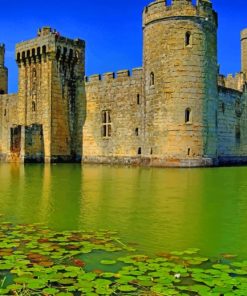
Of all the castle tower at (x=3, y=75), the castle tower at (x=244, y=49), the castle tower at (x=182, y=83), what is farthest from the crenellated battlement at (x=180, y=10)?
the castle tower at (x=3, y=75)

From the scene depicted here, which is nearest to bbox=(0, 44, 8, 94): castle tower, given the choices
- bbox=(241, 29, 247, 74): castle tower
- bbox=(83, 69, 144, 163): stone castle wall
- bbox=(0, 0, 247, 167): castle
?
bbox=(0, 0, 247, 167): castle

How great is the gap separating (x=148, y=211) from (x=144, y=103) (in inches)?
727

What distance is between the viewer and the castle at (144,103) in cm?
2433

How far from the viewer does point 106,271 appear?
5.07 meters

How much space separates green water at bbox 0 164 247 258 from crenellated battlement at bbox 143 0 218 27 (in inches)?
505

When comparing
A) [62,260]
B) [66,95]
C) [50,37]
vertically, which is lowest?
[62,260]

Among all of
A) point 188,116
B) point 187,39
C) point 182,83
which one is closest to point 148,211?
point 188,116

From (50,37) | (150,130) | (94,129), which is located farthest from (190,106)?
(50,37)

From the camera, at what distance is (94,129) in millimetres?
31812

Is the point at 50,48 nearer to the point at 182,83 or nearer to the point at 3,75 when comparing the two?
the point at 182,83

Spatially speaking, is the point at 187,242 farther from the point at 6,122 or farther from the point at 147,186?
the point at 6,122

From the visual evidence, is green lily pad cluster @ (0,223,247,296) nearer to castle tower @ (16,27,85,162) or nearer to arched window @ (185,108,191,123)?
arched window @ (185,108,191,123)

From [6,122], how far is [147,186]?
26868 mm

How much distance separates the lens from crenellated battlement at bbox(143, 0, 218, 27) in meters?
24.4
